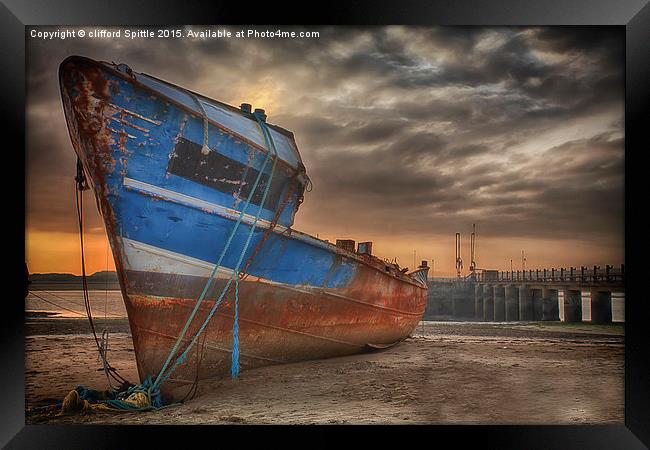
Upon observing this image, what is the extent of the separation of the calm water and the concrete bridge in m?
3.94

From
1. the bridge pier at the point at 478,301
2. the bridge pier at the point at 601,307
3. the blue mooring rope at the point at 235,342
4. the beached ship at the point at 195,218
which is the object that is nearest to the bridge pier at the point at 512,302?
the bridge pier at the point at 478,301

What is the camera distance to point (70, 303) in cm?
521

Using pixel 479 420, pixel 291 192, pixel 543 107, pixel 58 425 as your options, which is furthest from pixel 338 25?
pixel 58 425

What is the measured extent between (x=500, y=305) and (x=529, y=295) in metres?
0.48

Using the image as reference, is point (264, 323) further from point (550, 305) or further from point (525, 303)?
point (550, 305)

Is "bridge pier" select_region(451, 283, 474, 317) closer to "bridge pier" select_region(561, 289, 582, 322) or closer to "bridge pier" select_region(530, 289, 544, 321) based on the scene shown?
"bridge pier" select_region(530, 289, 544, 321)

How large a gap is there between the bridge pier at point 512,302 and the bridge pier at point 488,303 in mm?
207

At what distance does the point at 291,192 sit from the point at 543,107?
2.59 meters

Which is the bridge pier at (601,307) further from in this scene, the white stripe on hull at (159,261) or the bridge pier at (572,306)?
the white stripe on hull at (159,261)

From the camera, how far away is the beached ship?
414 centimetres

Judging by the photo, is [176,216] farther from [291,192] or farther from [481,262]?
[481,262]

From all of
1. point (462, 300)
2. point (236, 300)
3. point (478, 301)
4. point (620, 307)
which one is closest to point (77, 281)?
point (236, 300)

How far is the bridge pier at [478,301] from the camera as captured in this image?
19.9 feet

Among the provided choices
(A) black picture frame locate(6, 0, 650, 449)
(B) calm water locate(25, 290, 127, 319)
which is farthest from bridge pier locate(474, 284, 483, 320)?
(B) calm water locate(25, 290, 127, 319)
